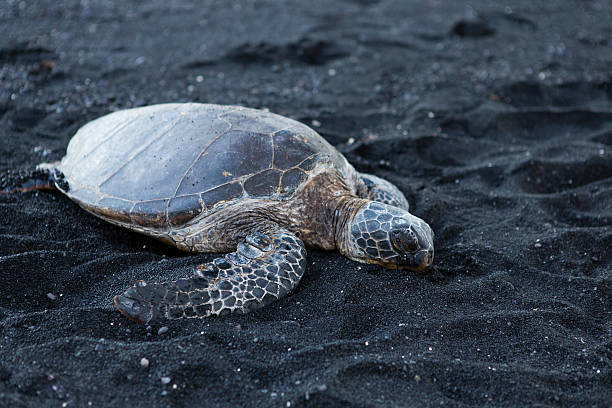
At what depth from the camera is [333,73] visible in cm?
585

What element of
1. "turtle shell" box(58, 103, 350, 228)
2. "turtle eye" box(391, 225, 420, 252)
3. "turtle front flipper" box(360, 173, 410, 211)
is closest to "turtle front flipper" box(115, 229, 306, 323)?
"turtle shell" box(58, 103, 350, 228)

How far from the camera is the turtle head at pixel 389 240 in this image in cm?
295

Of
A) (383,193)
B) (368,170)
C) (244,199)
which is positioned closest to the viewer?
(244,199)

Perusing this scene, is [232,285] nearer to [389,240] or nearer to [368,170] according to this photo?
[389,240]

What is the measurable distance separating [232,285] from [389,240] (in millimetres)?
955

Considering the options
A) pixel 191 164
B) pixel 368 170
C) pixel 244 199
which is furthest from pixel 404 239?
pixel 368 170

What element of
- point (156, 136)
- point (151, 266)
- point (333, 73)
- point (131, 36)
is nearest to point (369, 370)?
point (151, 266)

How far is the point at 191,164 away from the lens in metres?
3.11

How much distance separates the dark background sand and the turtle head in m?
0.10

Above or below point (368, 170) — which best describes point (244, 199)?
above

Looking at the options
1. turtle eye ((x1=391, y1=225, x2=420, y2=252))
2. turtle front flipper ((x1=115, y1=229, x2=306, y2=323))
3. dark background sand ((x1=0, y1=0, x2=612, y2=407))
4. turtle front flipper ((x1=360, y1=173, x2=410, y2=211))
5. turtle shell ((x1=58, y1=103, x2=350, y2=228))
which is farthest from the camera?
turtle front flipper ((x1=360, y1=173, x2=410, y2=211))

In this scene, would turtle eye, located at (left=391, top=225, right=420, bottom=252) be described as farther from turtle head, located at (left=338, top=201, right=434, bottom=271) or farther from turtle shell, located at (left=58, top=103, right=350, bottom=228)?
turtle shell, located at (left=58, top=103, right=350, bottom=228)

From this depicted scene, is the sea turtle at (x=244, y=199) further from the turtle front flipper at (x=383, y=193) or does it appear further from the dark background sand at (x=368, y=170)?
the turtle front flipper at (x=383, y=193)

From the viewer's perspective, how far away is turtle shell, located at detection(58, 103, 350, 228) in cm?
305
